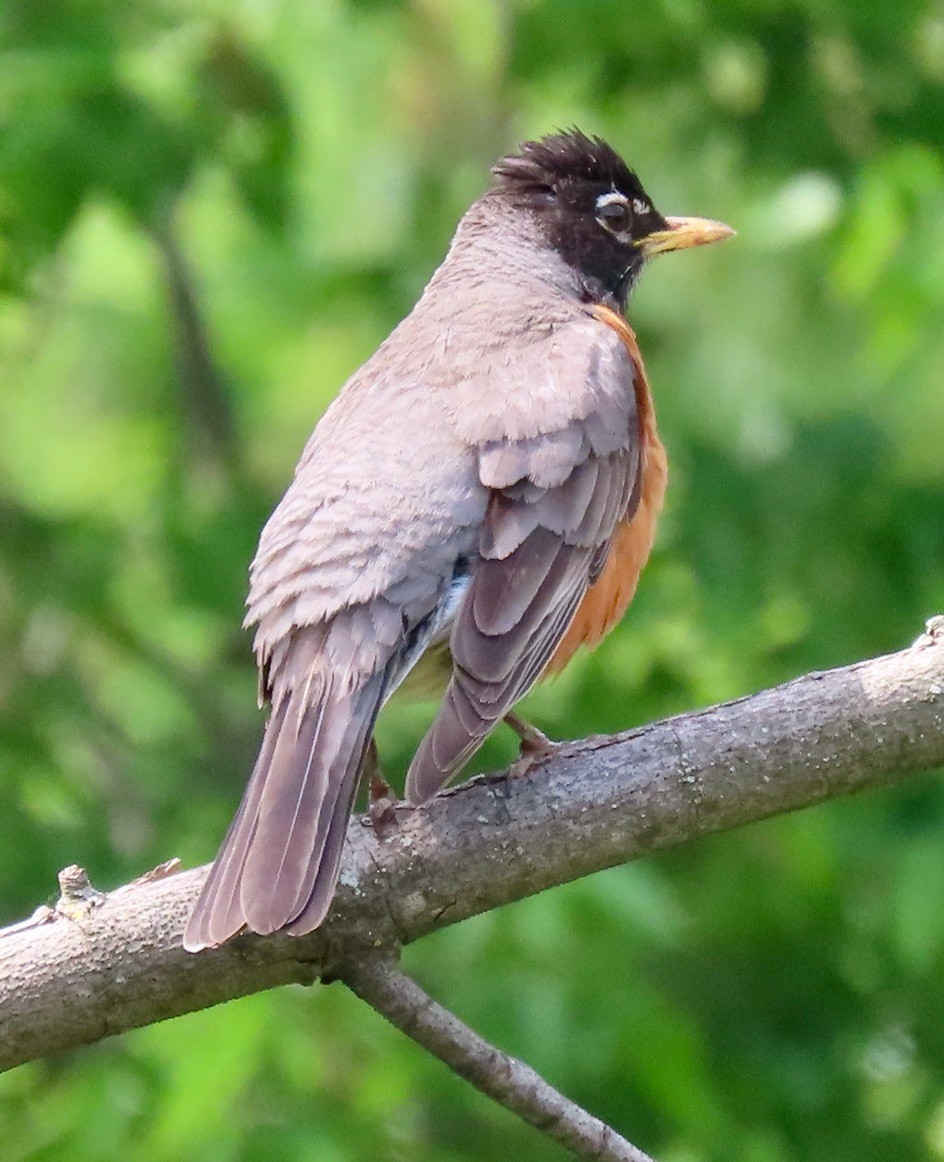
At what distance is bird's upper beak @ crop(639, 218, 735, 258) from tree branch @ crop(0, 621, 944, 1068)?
2.30 m

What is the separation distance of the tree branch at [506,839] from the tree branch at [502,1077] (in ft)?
0.47

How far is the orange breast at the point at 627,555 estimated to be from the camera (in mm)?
4270

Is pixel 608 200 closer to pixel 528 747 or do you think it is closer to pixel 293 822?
pixel 528 747

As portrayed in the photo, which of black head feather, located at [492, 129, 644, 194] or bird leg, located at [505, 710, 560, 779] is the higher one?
black head feather, located at [492, 129, 644, 194]

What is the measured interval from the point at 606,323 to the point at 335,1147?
2323 millimetres

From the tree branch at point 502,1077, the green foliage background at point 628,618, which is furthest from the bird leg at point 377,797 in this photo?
the green foliage background at point 628,618

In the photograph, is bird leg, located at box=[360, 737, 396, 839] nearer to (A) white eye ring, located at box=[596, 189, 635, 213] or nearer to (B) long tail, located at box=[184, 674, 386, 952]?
(B) long tail, located at box=[184, 674, 386, 952]

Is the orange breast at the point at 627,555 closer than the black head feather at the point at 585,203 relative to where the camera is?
Yes

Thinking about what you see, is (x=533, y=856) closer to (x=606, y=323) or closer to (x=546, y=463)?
(x=546, y=463)

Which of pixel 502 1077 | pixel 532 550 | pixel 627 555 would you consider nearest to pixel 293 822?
pixel 502 1077

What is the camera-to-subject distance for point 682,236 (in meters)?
5.55

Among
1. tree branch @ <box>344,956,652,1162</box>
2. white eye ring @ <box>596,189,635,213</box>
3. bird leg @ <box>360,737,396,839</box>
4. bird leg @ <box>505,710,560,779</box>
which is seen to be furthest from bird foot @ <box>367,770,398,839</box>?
white eye ring @ <box>596,189,635,213</box>

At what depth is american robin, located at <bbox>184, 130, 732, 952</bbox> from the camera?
332cm

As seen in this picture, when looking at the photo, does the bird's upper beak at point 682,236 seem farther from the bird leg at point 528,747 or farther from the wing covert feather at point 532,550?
the bird leg at point 528,747
